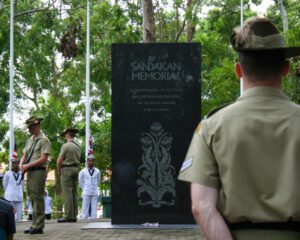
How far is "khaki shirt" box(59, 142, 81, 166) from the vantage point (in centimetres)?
1744

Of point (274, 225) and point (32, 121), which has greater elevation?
point (32, 121)

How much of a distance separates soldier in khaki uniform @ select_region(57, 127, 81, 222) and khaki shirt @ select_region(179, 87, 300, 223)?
13.9 meters

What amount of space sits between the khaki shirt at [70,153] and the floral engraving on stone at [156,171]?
10.9ft

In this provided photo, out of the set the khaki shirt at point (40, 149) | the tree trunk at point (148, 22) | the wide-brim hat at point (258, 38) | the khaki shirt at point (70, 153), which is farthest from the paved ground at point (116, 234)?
the tree trunk at point (148, 22)

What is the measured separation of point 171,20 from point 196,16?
7687 millimetres

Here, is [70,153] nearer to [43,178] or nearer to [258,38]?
[43,178]

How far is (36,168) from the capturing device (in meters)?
13.5

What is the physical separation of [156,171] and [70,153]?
3.52 meters

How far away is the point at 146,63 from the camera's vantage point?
1422 cm

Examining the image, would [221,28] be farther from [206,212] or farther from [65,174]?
[206,212]

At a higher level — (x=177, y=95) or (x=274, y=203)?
(x=177, y=95)

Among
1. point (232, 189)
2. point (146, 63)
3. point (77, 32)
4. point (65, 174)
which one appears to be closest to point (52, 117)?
point (77, 32)

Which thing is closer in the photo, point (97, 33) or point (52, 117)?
point (97, 33)

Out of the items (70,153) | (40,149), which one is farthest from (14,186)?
(40,149)
